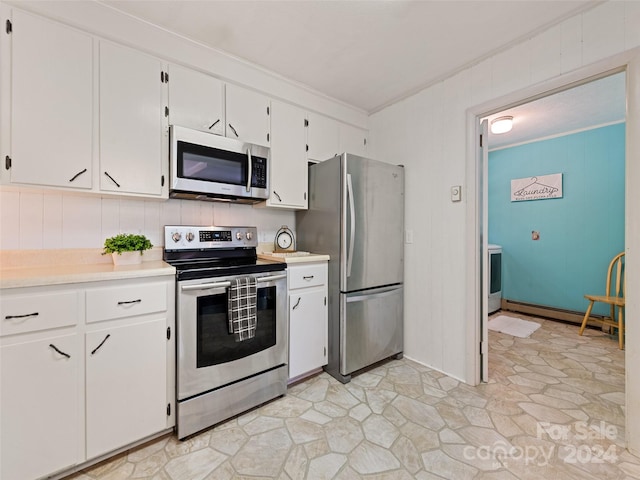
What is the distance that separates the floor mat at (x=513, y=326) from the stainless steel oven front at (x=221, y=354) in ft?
9.63

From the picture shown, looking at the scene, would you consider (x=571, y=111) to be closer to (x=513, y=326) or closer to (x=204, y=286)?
(x=513, y=326)

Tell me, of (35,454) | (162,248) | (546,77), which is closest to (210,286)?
(162,248)

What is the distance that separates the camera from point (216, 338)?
1722mm

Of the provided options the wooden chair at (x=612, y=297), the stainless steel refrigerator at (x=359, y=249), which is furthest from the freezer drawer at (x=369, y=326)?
the wooden chair at (x=612, y=297)

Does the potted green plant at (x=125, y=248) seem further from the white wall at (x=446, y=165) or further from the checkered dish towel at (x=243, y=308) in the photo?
the white wall at (x=446, y=165)

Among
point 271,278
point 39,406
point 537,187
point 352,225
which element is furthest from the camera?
point 537,187

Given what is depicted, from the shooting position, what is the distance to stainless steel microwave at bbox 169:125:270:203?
187 centimetres

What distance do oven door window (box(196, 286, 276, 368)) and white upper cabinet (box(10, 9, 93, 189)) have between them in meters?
1.03

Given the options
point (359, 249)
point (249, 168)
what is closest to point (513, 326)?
point (359, 249)

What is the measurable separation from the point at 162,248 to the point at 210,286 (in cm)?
70

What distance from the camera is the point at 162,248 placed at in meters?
2.08

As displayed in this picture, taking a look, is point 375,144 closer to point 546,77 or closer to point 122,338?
point 546,77

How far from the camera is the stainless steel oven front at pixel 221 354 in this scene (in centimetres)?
161

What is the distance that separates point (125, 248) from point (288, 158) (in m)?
1.41
